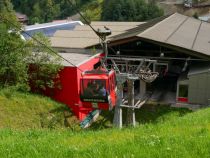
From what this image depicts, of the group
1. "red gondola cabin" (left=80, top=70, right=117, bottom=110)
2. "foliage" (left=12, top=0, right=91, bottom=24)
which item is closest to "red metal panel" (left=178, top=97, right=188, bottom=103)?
"red gondola cabin" (left=80, top=70, right=117, bottom=110)

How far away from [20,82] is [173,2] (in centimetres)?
9670

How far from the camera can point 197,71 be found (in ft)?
83.9

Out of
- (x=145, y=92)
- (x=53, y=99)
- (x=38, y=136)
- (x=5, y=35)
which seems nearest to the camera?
(x=38, y=136)

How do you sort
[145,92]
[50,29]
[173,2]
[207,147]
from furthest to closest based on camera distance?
[173,2]
[50,29]
[145,92]
[207,147]

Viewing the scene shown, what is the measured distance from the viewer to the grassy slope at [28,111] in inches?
736

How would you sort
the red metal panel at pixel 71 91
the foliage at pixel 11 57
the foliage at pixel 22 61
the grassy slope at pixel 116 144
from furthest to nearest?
1. the red metal panel at pixel 71 91
2. the foliage at pixel 22 61
3. the foliage at pixel 11 57
4. the grassy slope at pixel 116 144

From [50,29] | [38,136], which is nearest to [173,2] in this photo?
[50,29]

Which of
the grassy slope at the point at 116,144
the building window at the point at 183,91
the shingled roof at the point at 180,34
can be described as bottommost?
the building window at the point at 183,91

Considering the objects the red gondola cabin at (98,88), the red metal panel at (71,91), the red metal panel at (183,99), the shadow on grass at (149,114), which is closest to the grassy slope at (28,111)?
the red metal panel at (71,91)

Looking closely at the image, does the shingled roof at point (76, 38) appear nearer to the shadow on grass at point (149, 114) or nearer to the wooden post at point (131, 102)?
the shadow on grass at point (149, 114)

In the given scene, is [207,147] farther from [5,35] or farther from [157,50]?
[157,50]

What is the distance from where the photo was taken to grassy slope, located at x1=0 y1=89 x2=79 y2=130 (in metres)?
18.7

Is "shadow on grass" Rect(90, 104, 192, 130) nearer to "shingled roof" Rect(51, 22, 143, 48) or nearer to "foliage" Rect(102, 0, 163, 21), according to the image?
"shingled roof" Rect(51, 22, 143, 48)

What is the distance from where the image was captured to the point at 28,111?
20.1 m
